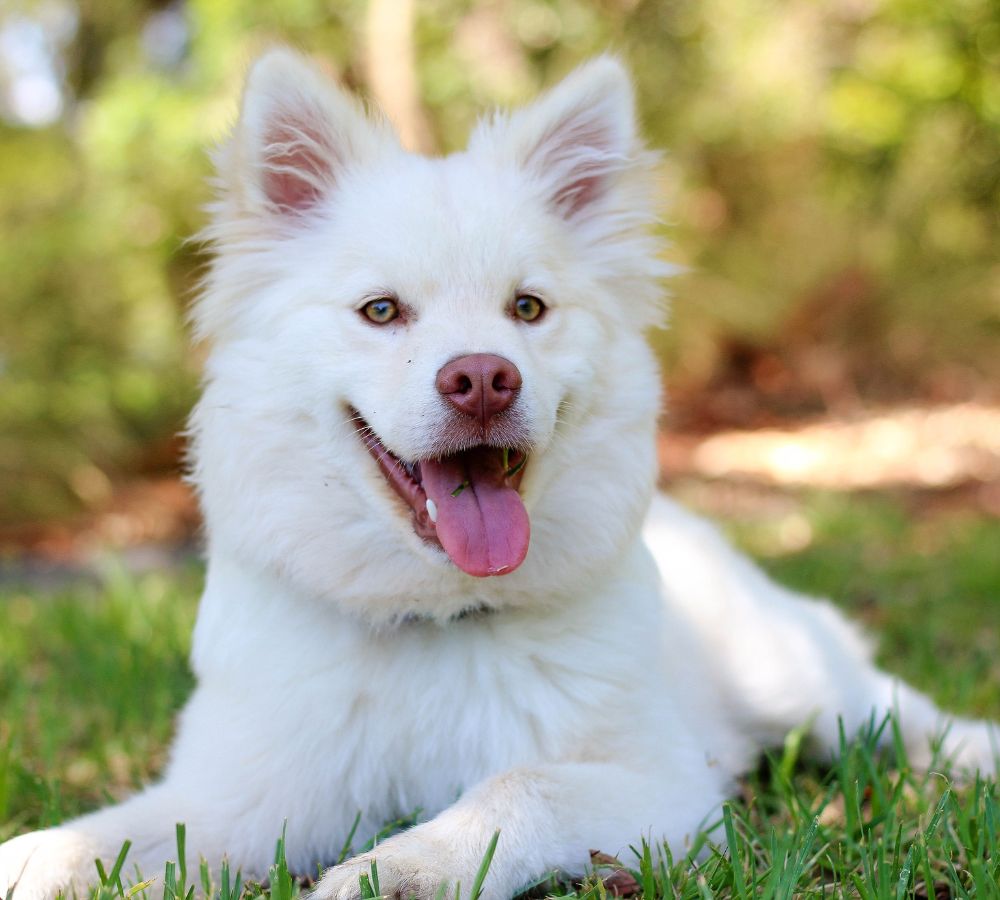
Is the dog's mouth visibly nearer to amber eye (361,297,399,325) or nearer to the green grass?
amber eye (361,297,399,325)

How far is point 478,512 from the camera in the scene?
8.63 ft

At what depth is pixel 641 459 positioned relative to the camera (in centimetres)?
297

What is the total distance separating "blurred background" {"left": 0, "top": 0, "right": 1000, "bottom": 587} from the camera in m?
9.20

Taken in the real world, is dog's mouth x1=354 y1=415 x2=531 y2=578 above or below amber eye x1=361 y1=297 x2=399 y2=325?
below

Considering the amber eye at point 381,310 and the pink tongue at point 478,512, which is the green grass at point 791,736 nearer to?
the pink tongue at point 478,512

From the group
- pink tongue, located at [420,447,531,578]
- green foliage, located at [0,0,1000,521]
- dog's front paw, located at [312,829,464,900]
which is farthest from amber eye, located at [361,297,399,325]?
green foliage, located at [0,0,1000,521]

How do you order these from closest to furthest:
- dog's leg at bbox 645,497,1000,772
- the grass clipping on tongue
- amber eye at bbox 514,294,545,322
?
the grass clipping on tongue
amber eye at bbox 514,294,545,322
dog's leg at bbox 645,497,1000,772

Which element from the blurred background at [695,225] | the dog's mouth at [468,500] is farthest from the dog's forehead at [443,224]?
the blurred background at [695,225]

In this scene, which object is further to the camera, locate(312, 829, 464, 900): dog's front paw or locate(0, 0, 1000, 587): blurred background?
locate(0, 0, 1000, 587): blurred background

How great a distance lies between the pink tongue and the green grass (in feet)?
2.37

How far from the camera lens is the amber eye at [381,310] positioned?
276 centimetres

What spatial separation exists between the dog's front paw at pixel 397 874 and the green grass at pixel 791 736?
5 cm

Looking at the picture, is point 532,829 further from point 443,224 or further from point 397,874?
point 443,224

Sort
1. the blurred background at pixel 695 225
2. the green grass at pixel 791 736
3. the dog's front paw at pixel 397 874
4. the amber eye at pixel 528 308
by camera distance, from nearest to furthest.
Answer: the dog's front paw at pixel 397 874, the green grass at pixel 791 736, the amber eye at pixel 528 308, the blurred background at pixel 695 225
